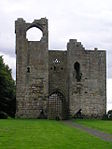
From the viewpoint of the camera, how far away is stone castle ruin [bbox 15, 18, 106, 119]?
147 ft

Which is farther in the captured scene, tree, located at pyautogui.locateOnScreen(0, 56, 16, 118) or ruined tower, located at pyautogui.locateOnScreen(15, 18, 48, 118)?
tree, located at pyautogui.locateOnScreen(0, 56, 16, 118)

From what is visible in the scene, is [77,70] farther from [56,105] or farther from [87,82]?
[56,105]

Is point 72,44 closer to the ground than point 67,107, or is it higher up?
higher up

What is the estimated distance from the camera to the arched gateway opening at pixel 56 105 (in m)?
45.9

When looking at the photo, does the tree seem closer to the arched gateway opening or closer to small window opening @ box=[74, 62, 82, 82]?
the arched gateway opening

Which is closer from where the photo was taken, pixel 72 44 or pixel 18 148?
pixel 18 148

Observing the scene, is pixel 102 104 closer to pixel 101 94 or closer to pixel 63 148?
pixel 101 94

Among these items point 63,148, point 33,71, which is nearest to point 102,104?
point 33,71

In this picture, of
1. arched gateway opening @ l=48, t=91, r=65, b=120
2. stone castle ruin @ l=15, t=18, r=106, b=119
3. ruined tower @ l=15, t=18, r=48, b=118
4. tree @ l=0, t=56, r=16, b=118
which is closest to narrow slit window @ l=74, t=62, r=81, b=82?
stone castle ruin @ l=15, t=18, r=106, b=119

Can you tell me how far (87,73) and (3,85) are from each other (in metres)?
8.99

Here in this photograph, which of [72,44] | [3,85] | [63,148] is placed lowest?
[63,148]

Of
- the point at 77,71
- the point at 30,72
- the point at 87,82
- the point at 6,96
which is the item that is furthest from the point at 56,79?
the point at 6,96

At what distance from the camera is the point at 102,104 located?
46.9m

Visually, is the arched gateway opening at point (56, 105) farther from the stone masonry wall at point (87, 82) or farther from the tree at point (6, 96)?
the tree at point (6, 96)
